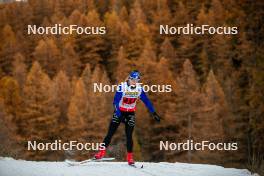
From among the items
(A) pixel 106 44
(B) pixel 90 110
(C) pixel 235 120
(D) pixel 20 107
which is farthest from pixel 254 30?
(A) pixel 106 44

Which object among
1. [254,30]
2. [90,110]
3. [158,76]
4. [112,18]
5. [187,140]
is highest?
[112,18]

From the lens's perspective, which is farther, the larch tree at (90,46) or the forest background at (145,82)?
the larch tree at (90,46)

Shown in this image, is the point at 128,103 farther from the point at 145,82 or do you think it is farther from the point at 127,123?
the point at 145,82

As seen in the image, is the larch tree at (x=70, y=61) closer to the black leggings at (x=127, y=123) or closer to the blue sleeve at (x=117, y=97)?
the black leggings at (x=127, y=123)

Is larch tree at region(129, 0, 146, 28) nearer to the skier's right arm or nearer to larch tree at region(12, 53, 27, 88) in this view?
larch tree at region(12, 53, 27, 88)

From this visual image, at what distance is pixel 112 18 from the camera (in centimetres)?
8494

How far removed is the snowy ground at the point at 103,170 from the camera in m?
6.97

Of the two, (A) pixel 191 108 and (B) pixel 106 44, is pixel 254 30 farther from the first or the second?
(B) pixel 106 44

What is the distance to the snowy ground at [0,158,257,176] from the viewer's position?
6973mm

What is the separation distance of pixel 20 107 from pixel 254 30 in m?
27.4

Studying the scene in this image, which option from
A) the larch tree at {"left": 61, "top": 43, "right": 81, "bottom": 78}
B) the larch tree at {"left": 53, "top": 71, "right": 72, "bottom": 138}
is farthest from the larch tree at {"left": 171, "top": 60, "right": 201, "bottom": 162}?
the larch tree at {"left": 61, "top": 43, "right": 81, "bottom": 78}

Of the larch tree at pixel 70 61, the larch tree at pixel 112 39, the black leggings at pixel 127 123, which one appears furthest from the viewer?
the larch tree at pixel 112 39

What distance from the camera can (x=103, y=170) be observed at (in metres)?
7.39

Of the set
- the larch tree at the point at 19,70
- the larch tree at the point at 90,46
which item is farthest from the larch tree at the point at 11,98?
the larch tree at the point at 90,46
